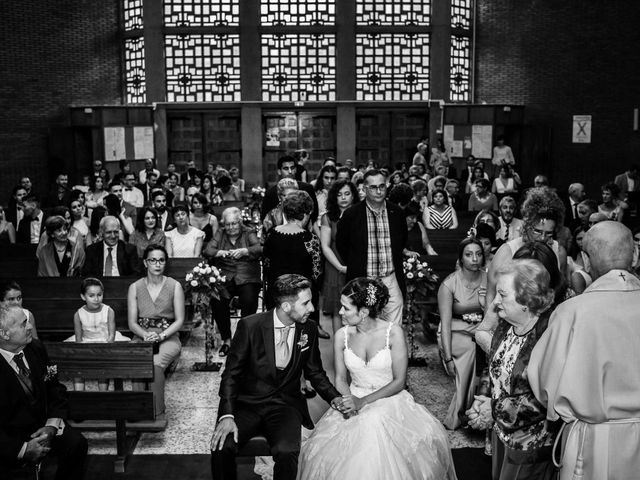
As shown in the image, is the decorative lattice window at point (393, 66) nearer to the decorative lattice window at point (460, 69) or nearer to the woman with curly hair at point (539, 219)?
the decorative lattice window at point (460, 69)

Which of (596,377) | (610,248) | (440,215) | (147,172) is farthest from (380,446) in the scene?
(147,172)

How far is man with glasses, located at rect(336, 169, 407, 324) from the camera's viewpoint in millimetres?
6895

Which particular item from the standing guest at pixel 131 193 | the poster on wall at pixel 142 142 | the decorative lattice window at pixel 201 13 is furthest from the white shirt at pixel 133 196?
the decorative lattice window at pixel 201 13

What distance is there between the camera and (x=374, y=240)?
22.6 ft

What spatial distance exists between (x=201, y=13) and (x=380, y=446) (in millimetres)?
19589

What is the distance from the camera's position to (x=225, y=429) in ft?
15.3

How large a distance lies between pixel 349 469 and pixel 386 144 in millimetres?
18422

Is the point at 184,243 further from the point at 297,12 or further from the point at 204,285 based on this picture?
the point at 297,12

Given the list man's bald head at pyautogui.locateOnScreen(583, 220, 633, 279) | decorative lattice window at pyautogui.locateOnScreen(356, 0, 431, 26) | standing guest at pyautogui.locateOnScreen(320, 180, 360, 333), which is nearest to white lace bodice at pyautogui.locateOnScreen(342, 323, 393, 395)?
man's bald head at pyautogui.locateOnScreen(583, 220, 633, 279)

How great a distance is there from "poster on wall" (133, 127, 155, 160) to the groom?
17.5m

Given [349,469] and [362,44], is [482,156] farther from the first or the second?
[349,469]

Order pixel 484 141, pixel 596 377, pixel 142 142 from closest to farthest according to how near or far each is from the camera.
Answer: pixel 596 377
pixel 484 141
pixel 142 142

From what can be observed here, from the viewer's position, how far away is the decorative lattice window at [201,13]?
873 inches

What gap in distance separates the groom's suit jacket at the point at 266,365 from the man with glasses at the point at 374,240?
6.09 feet
